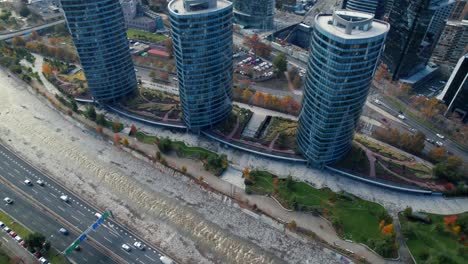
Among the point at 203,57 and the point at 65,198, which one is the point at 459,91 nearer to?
the point at 203,57

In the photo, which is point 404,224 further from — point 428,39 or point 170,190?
point 428,39

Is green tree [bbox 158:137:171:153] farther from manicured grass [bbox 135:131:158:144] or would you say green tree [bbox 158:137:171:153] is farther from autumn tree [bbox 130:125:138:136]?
autumn tree [bbox 130:125:138:136]

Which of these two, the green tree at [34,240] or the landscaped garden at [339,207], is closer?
the green tree at [34,240]

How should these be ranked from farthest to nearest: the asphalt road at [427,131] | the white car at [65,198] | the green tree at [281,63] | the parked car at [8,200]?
the green tree at [281,63]
the asphalt road at [427,131]
the white car at [65,198]
the parked car at [8,200]

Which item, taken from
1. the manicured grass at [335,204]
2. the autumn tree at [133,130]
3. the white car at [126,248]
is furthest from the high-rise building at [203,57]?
the white car at [126,248]

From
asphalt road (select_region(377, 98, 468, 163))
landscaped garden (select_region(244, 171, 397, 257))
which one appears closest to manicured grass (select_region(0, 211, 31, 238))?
landscaped garden (select_region(244, 171, 397, 257))

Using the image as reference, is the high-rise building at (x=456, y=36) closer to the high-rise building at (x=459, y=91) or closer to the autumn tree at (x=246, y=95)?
the high-rise building at (x=459, y=91)
